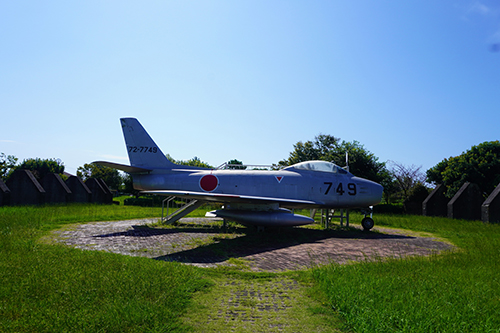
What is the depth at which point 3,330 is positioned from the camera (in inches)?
136

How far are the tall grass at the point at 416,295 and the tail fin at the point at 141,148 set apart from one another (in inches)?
451

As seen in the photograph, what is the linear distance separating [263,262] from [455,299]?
4.23m

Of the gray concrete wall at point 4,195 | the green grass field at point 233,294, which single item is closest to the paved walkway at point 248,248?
the green grass field at point 233,294

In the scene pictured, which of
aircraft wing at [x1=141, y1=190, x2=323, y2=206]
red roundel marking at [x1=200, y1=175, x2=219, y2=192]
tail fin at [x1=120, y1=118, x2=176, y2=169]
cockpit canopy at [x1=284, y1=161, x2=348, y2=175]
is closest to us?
aircraft wing at [x1=141, y1=190, x2=323, y2=206]

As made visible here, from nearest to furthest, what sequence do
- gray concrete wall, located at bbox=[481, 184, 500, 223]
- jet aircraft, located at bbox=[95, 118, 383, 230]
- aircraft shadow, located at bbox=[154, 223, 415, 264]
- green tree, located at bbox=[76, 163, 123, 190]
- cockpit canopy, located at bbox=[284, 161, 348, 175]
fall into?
aircraft shadow, located at bbox=[154, 223, 415, 264] → jet aircraft, located at bbox=[95, 118, 383, 230] → cockpit canopy, located at bbox=[284, 161, 348, 175] → gray concrete wall, located at bbox=[481, 184, 500, 223] → green tree, located at bbox=[76, 163, 123, 190]

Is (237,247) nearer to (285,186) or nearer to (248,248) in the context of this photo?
(248,248)

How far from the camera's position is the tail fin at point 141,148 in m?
15.3

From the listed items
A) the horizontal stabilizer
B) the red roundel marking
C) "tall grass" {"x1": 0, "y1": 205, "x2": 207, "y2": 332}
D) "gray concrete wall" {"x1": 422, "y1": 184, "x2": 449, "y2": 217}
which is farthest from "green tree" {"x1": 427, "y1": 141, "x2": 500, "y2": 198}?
"tall grass" {"x1": 0, "y1": 205, "x2": 207, "y2": 332}

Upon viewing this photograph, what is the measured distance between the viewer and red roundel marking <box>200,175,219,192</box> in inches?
552

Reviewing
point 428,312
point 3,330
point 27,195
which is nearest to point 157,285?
point 3,330

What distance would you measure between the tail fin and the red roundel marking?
2351 millimetres

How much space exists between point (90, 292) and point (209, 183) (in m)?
9.61

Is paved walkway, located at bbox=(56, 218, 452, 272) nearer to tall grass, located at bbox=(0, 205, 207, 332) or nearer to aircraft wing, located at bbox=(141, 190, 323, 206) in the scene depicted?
aircraft wing, located at bbox=(141, 190, 323, 206)

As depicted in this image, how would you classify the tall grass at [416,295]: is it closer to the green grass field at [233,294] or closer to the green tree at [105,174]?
the green grass field at [233,294]
